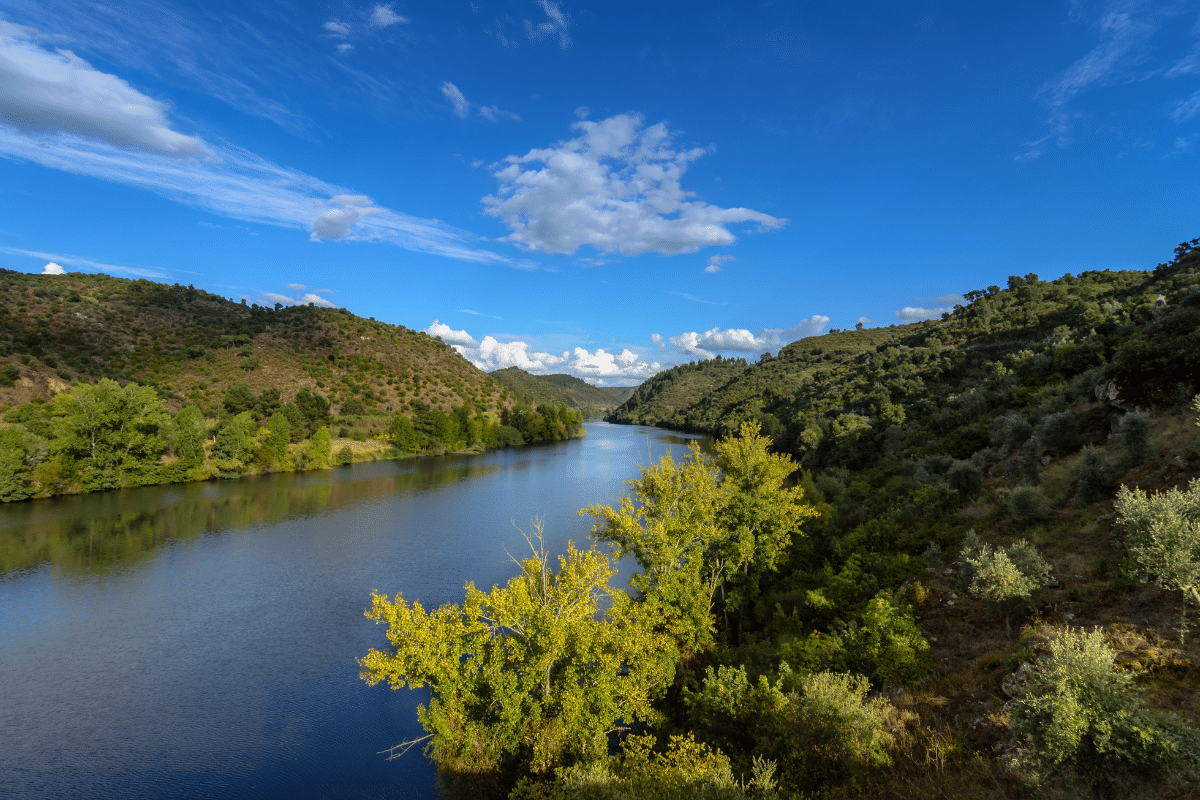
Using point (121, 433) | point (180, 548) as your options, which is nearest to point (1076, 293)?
point (180, 548)

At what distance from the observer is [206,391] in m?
75.4

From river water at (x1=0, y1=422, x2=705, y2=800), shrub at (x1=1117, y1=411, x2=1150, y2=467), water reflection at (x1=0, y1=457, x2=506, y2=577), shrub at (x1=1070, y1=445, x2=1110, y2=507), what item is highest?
shrub at (x1=1117, y1=411, x2=1150, y2=467)

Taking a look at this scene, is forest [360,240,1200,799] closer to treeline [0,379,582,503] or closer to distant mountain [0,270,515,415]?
treeline [0,379,582,503]

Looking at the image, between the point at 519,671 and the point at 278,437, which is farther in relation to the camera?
the point at 278,437

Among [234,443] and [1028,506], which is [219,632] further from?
[234,443]

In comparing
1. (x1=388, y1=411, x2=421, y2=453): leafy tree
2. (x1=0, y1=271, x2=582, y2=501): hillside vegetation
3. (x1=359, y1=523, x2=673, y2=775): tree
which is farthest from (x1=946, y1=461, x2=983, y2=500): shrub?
(x1=388, y1=411, x2=421, y2=453): leafy tree

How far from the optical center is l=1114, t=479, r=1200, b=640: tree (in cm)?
1035

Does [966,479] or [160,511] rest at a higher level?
[966,479]

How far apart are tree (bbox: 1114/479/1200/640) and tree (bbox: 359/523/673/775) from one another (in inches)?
481

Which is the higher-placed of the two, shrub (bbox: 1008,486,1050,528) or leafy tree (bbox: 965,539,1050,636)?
shrub (bbox: 1008,486,1050,528)

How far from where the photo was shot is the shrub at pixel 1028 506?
1777 centimetres

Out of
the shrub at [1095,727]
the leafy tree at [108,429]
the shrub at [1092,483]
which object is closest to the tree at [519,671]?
the shrub at [1095,727]

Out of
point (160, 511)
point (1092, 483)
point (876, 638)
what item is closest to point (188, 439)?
point (160, 511)

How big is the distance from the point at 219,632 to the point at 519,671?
19.1 metres
